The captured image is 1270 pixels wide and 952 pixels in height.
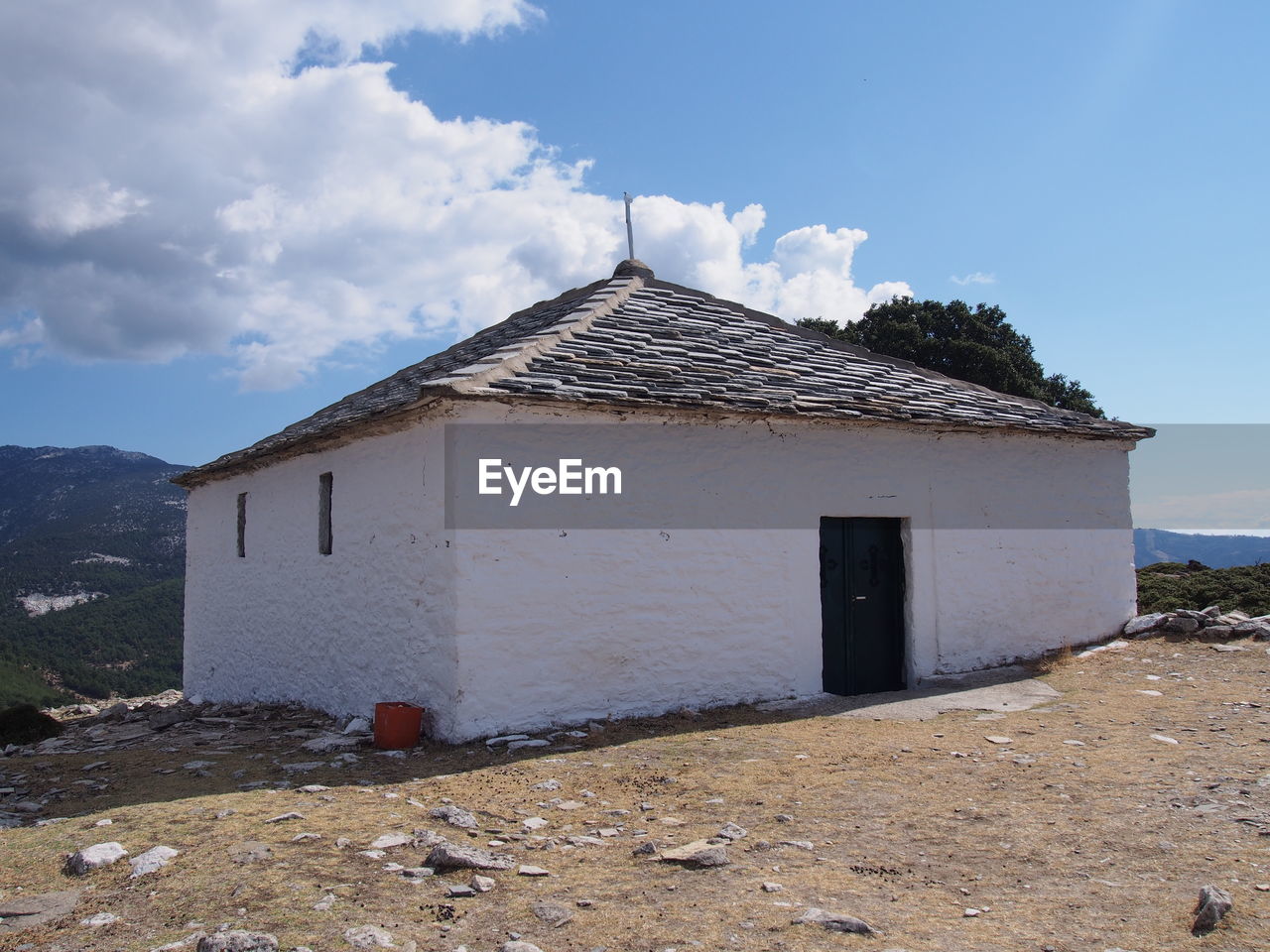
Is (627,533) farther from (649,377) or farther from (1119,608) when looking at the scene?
(1119,608)

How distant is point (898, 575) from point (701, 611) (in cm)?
298

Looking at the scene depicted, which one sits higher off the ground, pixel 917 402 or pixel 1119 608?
pixel 917 402

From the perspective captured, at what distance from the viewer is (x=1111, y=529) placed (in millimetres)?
12336

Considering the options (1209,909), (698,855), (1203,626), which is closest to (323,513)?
(698,855)

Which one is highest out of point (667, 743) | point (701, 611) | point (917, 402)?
point (917, 402)

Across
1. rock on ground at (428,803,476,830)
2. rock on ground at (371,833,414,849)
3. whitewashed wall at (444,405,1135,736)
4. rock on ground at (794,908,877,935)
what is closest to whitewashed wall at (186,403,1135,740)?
whitewashed wall at (444,405,1135,736)

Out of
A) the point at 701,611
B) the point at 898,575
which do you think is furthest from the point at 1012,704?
the point at 701,611

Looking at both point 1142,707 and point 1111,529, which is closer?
point 1142,707

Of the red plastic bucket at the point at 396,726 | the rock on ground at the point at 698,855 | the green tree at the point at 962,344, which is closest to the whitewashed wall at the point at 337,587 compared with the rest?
the red plastic bucket at the point at 396,726

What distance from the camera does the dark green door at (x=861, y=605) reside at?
999 centimetres

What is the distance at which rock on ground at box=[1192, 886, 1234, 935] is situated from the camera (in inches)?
145

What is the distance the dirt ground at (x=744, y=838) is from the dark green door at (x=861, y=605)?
5.58 ft

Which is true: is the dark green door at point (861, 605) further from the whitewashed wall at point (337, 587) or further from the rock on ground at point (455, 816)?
the rock on ground at point (455, 816)

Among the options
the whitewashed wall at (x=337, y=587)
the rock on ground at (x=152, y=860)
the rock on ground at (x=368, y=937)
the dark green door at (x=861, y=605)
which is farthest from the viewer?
the dark green door at (x=861, y=605)
